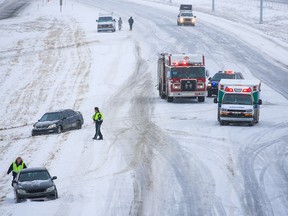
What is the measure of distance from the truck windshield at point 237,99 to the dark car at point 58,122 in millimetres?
8293

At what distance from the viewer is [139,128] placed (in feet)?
147

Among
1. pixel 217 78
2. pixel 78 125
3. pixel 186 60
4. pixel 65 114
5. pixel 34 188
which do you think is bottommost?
pixel 78 125

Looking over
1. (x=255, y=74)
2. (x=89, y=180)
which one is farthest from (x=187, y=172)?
(x=255, y=74)

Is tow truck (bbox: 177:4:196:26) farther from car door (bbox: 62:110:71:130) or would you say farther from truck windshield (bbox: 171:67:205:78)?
car door (bbox: 62:110:71:130)

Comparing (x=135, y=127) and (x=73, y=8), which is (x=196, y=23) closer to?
(x=73, y=8)

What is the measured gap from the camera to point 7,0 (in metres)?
139

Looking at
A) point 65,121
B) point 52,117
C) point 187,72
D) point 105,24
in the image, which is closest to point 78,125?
point 65,121

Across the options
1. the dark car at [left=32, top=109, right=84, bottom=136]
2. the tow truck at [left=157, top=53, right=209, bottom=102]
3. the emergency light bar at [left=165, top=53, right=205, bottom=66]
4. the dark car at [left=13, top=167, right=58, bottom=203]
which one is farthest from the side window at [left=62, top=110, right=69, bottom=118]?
the dark car at [left=13, top=167, right=58, bottom=203]

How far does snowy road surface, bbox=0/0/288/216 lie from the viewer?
2911 centimetres

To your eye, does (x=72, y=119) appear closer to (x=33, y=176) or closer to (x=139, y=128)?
(x=139, y=128)

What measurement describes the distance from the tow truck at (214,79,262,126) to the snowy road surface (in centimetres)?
73

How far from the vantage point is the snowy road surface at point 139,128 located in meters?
29.1

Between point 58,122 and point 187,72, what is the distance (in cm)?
1129

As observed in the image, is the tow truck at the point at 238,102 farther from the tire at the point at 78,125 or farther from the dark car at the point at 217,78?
the dark car at the point at 217,78
